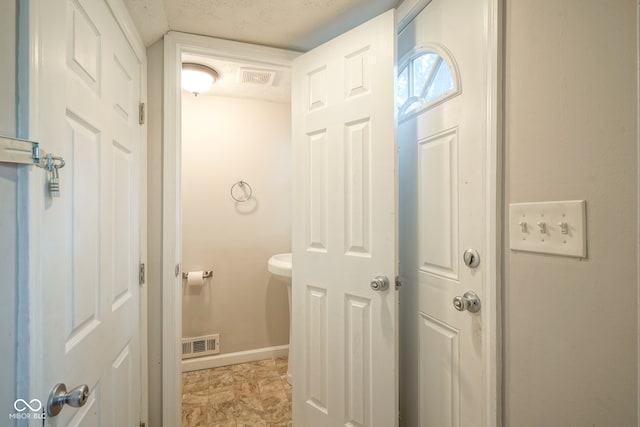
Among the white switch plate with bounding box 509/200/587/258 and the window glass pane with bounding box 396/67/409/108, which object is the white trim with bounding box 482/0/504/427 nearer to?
the white switch plate with bounding box 509/200/587/258

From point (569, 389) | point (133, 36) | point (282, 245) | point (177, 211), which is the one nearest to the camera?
point (569, 389)

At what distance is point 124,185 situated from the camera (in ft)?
3.82

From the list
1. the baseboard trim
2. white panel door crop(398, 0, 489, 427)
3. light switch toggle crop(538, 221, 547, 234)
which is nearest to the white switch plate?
light switch toggle crop(538, 221, 547, 234)

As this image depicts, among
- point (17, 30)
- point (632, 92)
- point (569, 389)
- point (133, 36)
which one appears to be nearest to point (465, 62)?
point (632, 92)

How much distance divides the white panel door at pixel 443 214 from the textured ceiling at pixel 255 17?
0.94 ft

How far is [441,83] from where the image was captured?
1.13 m

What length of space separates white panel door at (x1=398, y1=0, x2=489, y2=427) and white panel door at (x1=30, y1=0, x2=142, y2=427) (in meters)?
1.16

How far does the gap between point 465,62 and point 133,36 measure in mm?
1393

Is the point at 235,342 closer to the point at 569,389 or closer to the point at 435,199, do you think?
the point at 435,199

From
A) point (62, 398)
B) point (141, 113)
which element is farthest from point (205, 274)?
point (62, 398)

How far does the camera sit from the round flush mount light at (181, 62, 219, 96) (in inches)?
74.5

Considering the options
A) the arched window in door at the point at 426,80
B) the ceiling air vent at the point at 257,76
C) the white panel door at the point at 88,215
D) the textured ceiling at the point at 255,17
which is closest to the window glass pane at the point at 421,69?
the arched window in door at the point at 426,80

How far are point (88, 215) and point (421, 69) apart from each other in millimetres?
1392

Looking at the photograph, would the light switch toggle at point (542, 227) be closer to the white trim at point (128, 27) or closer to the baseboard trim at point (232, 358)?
the white trim at point (128, 27)
